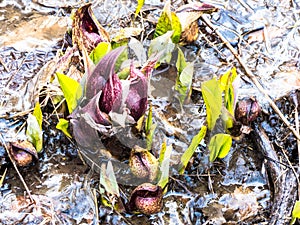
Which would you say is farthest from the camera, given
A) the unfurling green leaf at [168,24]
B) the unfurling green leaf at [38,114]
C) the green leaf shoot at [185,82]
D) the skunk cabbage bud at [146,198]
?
the unfurling green leaf at [168,24]

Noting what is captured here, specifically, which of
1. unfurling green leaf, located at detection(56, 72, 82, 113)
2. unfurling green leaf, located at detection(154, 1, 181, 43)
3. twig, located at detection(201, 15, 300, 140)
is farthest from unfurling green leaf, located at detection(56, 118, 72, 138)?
twig, located at detection(201, 15, 300, 140)

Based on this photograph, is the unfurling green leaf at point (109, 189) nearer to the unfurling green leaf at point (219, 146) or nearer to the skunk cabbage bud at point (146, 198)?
the skunk cabbage bud at point (146, 198)

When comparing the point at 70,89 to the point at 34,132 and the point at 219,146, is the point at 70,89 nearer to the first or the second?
the point at 34,132

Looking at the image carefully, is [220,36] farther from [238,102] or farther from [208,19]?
[238,102]

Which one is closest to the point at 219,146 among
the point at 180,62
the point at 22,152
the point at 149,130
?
the point at 149,130

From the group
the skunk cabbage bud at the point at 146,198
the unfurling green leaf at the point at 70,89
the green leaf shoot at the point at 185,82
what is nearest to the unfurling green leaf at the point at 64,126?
the unfurling green leaf at the point at 70,89

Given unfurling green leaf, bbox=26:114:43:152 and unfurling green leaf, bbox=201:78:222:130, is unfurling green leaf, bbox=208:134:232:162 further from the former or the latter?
unfurling green leaf, bbox=26:114:43:152

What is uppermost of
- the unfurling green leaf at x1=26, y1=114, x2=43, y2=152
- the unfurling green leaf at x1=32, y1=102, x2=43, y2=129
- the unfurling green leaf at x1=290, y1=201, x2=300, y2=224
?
the unfurling green leaf at x1=32, y1=102, x2=43, y2=129
